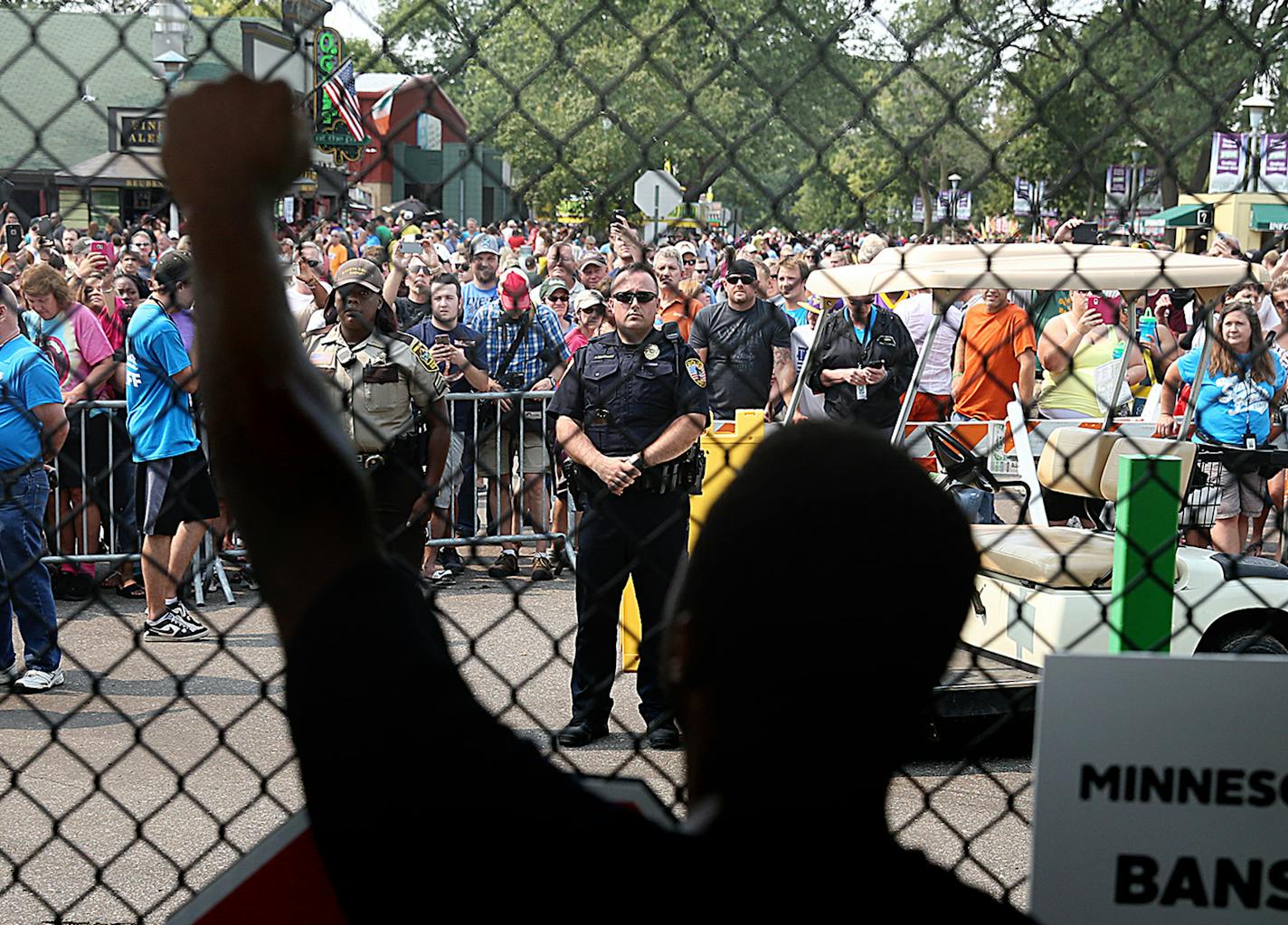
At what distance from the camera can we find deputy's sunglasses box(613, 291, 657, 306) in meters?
5.01

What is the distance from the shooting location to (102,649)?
686cm

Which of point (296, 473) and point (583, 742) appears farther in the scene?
point (583, 742)

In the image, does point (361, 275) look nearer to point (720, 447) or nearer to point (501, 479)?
point (720, 447)

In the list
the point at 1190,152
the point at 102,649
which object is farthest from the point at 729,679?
the point at 102,649

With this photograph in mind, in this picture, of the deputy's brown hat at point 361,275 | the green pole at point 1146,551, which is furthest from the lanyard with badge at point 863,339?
the green pole at point 1146,551

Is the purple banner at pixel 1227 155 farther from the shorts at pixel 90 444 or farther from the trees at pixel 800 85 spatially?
the shorts at pixel 90 444

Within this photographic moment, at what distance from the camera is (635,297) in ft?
16.5

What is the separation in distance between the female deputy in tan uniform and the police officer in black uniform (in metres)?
0.67

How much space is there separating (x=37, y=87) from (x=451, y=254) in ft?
26.2

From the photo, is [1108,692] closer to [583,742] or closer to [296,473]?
[296,473]

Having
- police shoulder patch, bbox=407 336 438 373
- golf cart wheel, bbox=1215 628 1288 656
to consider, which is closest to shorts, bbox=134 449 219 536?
police shoulder patch, bbox=407 336 438 373

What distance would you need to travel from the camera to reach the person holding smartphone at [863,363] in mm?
7379

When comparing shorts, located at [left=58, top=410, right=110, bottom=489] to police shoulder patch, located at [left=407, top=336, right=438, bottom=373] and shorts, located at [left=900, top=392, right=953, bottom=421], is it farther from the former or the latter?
shorts, located at [left=900, top=392, right=953, bottom=421]

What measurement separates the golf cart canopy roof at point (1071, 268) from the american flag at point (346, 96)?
3.50ft
